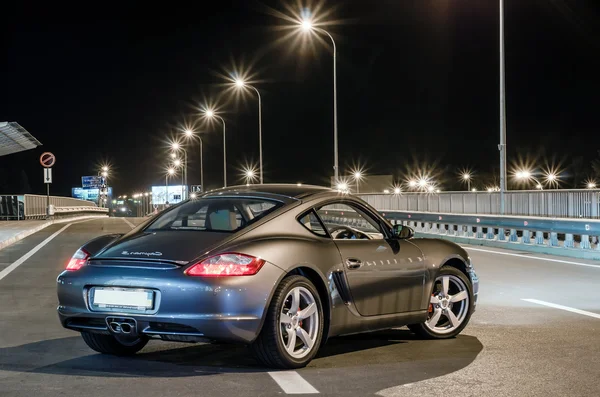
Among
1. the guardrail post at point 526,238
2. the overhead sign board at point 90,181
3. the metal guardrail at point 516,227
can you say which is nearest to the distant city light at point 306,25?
the metal guardrail at point 516,227

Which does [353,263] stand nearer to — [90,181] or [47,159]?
[47,159]

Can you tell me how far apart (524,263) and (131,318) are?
12.1 meters

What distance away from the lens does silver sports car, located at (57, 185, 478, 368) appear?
607 centimetres

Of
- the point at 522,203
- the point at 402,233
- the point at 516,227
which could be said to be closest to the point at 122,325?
the point at 402,233

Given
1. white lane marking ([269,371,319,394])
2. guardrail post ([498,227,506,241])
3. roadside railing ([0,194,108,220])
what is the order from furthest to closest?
roadside railing ([0,194,108,220]), guardrail post ([498,227,506,241]), white lane marking ([269,371,319,394])

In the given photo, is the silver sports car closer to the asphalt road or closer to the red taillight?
the red taillight

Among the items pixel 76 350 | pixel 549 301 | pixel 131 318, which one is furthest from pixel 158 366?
pixel 549 301

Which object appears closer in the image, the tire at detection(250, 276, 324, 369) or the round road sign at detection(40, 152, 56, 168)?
the tire at detection(250, 276, 324, 369)

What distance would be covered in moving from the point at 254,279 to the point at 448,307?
2547 mm

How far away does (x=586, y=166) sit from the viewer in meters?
169

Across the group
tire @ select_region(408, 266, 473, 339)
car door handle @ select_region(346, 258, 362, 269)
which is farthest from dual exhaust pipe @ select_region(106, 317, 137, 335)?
tire @ select_region(408, 266, 473, 339)

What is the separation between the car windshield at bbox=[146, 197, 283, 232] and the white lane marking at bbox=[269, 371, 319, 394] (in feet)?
4.09

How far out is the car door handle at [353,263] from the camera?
22.7ft

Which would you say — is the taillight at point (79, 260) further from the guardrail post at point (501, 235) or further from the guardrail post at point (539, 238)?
the guardrail post at point (501, 235)
